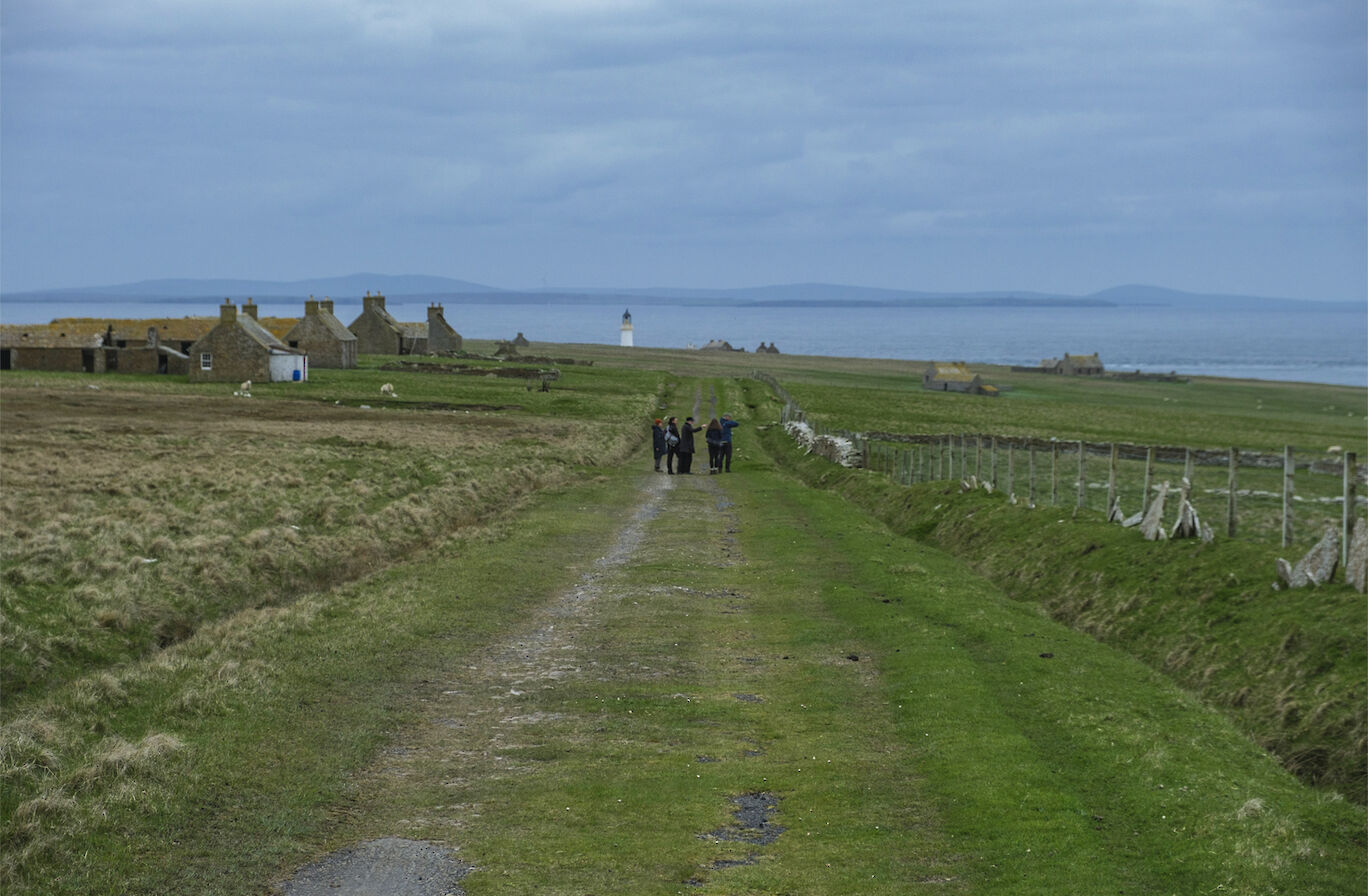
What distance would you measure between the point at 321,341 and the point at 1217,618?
373ft

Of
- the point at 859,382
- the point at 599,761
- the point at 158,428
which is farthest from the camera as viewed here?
the point at 859,382

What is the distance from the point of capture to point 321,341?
125m

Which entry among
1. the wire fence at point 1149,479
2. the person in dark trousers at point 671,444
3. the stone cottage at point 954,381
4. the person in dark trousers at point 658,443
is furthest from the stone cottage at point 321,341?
the person in dark trousers at point 671,444

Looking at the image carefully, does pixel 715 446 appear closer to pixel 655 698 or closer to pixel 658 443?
pixel 658 443

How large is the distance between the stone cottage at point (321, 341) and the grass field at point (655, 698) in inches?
3492

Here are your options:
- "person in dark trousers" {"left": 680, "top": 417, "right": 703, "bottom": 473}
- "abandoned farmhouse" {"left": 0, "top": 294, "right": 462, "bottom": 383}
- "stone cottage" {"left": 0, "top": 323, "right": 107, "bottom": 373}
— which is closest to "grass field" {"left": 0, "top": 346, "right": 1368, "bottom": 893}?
"person in dark trousers" {"left": 680, "top": 417, "right": 703, "bottom": 473}

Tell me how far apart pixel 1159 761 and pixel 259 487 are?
3057 centimetres

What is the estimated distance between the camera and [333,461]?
48281 mm

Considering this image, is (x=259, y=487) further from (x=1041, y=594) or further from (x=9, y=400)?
(x=9, y=400)

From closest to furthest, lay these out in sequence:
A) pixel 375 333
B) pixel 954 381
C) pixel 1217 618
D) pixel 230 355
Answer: pixel 1217 618, pixel 230 355, pixel 375 333, pixel 954 381

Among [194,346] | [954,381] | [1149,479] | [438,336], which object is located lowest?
[1149,479]

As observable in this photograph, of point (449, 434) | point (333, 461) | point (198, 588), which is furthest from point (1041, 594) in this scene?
point (449, 434)

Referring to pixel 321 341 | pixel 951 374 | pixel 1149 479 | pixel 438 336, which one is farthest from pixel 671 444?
pixel 951 374

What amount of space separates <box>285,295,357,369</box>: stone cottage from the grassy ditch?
329ft
